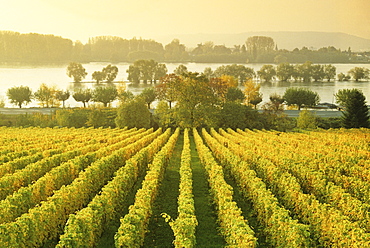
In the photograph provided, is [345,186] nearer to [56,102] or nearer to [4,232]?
[4,232]

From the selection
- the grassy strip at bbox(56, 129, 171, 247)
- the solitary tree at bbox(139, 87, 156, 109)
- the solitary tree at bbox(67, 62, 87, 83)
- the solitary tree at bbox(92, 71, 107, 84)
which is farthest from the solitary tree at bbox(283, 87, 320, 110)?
the solitary tree at bbox(67, 62, 87, 83)

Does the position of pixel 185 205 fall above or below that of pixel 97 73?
below

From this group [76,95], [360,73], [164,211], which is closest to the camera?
[164,211]

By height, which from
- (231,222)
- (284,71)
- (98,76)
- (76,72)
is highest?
(76,72)

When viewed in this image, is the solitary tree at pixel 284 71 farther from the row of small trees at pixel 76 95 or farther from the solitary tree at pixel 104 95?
the solitary tree at pixel 104 95

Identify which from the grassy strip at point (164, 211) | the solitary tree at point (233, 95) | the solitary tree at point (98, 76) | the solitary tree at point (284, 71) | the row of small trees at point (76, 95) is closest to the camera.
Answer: the grassy strip at point (164, 211)

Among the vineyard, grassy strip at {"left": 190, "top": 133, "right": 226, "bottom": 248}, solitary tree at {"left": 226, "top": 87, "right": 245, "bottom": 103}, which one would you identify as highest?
solitary tree at {"left": 226, "top": 87, "right": 245, "bottom": 103}

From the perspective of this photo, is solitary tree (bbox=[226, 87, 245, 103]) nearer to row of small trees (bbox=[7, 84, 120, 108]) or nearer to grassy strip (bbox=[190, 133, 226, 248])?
row of small trees (bbox=[7, 84, 120, 108])

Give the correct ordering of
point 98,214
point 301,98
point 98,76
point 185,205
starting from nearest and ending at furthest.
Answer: point 98,214
point 185,205
point 301,98
point 98,76

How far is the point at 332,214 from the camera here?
11.9 metres

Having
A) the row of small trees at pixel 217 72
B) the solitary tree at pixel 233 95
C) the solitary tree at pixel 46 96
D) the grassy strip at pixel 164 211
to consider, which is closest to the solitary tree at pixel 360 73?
the row of small trees at pixel 217 72

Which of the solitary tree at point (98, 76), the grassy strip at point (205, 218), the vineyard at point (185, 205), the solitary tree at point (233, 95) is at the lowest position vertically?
the grassy strip at point (205, 218)

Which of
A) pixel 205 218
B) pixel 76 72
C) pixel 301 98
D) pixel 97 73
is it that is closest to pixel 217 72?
pixel 97 73

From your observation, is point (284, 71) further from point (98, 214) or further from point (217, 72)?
point (98, 214)
